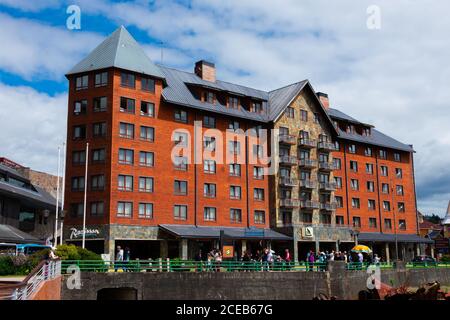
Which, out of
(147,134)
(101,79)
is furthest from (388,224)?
(101,79)

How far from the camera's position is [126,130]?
50844 millimetres

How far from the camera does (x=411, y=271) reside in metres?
50.6

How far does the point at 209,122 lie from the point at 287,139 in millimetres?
10323

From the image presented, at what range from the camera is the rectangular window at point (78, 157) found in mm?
50844

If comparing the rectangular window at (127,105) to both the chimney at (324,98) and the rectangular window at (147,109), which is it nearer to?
the rectangular window at (147,109)

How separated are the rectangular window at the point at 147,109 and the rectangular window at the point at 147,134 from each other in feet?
4.33

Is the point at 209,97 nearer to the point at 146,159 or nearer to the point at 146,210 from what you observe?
the point at 146,159

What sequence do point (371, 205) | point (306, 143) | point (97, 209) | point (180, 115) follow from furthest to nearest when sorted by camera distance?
point (371, 205) → point (306, 143) → point (180, 115) → point (97, 209)

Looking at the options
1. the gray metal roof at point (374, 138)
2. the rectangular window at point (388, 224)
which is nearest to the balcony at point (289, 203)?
the gray metal roof at point (374, 138)

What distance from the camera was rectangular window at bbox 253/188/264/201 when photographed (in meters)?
59.7


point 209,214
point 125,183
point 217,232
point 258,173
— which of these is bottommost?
point 217,232

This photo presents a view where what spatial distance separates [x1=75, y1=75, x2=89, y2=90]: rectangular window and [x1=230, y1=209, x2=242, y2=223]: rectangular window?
794 inches

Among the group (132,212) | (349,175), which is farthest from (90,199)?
(349,175)
